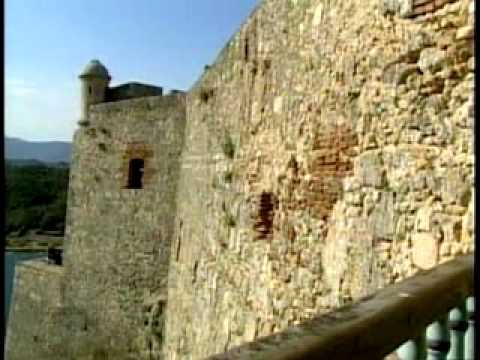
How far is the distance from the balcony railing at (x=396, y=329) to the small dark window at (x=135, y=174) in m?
9.96

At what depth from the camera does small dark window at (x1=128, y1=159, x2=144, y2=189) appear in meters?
11.7

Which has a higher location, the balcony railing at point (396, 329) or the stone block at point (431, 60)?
the stone block at point (431, 60)

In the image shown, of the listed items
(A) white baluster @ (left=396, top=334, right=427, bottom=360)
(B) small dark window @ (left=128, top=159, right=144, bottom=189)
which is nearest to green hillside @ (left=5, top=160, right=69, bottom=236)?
(B) small dark window @ (left=128, top=159, right=144, bottom=189)

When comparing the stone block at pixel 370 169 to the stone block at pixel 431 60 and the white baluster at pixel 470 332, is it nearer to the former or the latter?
the stone block at pixel 431 60

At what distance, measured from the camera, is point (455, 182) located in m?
3.09

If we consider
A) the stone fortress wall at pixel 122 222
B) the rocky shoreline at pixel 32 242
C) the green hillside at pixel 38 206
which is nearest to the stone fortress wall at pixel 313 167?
the stone fortress wall at pixel 122 222

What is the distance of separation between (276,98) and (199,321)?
3071mm

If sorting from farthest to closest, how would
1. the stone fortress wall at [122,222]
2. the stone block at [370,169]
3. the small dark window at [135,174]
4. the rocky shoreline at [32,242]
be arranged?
the rocky shoreline at [32,242]
the small dark window at [135,174]
the stone fortress wall at [122,222]
the stone block at [370,169]

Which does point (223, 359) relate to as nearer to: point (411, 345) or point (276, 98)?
point (411, 345)

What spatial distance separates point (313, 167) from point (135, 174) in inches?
300

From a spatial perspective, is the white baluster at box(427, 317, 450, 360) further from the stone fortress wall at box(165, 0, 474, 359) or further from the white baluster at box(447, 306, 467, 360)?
the stone fortress wall at box(165, 0, 474, 359)

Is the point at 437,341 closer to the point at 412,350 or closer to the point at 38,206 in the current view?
the point at 412,350

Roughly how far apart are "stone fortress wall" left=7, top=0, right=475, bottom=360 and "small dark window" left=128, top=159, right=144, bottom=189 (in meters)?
1.15

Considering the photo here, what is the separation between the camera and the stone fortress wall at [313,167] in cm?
325
